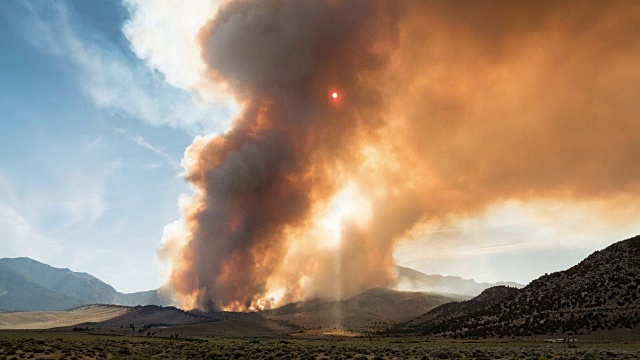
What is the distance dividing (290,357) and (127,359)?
2040cm

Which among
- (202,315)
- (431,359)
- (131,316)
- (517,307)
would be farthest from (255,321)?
(431,359)

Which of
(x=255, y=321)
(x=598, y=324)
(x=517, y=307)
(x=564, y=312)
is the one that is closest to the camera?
(x=598, y=324)

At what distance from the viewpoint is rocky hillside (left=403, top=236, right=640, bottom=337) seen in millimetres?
70125

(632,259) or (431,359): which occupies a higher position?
(632,259)

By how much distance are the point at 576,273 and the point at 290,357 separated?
85548 mm

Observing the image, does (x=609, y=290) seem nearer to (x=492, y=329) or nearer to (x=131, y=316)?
(x=492, y=329)

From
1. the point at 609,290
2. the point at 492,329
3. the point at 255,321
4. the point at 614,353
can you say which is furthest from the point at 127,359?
the point at 255,321

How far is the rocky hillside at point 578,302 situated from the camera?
230ft

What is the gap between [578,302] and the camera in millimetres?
82125

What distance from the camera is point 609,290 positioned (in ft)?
264

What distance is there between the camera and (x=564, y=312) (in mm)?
79062

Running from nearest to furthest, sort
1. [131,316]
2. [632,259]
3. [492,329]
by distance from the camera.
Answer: [492,329], [632,259], [131,316]

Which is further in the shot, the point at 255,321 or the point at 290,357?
the point at 255,321

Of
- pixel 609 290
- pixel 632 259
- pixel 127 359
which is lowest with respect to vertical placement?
pixel 127 359
